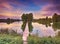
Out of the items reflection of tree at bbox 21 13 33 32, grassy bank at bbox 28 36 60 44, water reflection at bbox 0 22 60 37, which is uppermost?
reflection of tree at bbox 21 13 33 32

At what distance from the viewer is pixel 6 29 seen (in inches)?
108

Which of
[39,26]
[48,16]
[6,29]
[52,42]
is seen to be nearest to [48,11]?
[48,16]

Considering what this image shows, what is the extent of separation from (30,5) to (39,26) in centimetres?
37

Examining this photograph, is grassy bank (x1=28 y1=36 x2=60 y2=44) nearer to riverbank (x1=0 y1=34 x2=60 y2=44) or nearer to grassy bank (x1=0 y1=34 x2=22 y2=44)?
riverbank (x1=0 y1=34 x2=60 y2=44)

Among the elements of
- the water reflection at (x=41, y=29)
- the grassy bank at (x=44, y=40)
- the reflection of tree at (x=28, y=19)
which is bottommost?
the grassy bank at (x=44, y=40)

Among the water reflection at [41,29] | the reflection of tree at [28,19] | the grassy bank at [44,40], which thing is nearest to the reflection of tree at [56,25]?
the water reflection at [41,29]

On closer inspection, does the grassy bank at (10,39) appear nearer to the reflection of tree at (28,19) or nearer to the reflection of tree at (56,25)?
the reflection of tree at (28,19)

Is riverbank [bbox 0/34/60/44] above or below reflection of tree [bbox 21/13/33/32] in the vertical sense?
below

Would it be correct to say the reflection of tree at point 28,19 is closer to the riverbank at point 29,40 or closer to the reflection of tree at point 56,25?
the riverbank at point 29,40

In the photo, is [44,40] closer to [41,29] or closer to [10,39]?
[41,29]

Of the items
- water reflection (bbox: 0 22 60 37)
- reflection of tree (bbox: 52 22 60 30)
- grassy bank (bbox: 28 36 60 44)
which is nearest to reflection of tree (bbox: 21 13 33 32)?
water reflection (bbox: 0 22 60 37)

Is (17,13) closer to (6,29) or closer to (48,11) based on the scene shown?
(6,29)

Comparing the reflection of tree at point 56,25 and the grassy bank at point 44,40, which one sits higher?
the reflection of tree at point 56,25

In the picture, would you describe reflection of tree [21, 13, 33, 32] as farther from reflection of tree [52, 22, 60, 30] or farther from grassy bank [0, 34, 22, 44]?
reflection of tree [52, 22, 60, 30]
